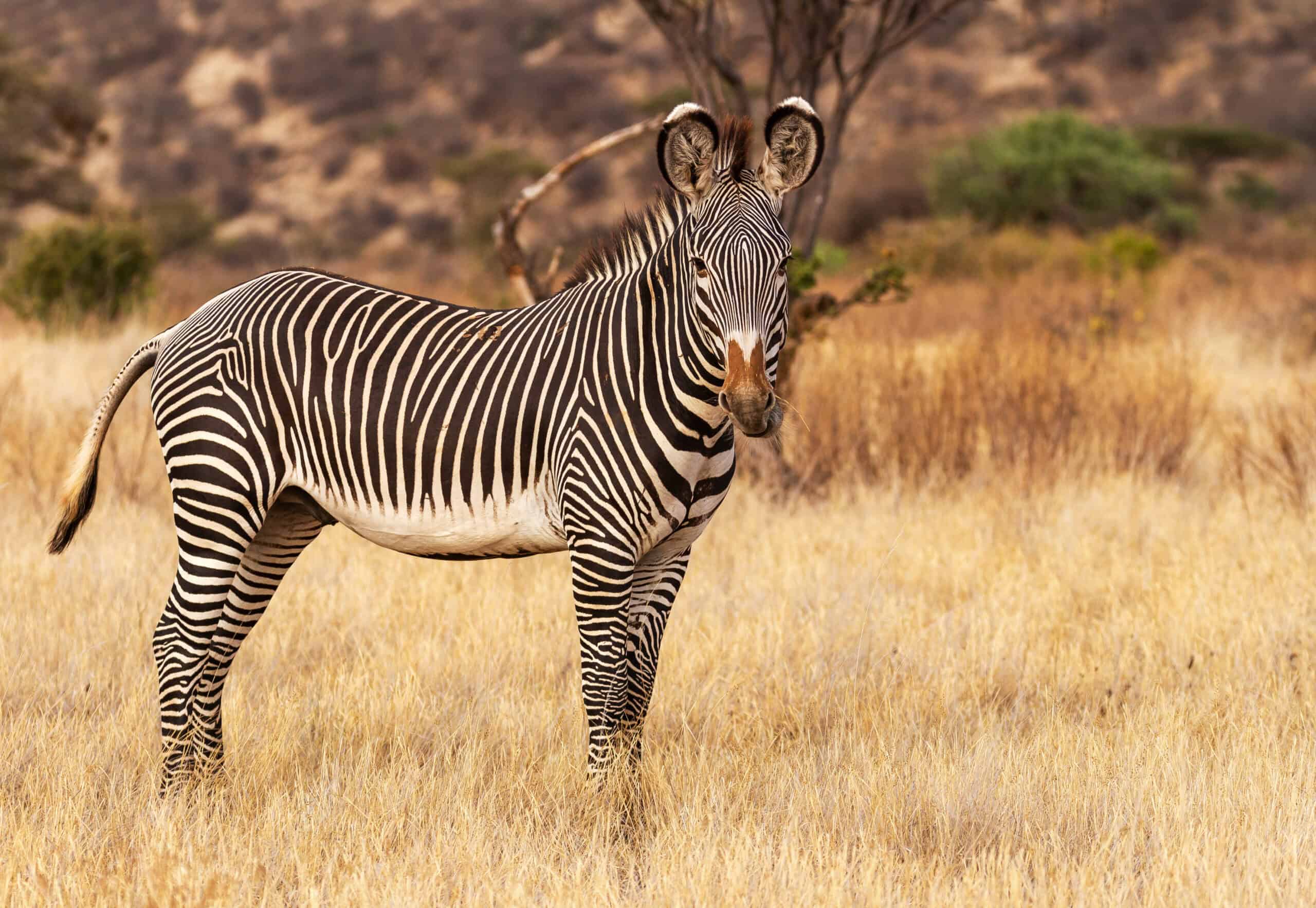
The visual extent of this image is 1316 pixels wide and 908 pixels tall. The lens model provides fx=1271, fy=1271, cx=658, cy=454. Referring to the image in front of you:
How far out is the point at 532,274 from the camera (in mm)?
7160

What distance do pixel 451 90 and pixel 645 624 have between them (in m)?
45.1

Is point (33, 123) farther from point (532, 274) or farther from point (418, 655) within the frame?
point (418, 655)

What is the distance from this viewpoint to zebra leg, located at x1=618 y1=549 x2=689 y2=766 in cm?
389

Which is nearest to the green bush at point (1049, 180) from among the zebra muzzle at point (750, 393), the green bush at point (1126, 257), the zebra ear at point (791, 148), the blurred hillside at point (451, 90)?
the blurred hillside at point (451, 90)

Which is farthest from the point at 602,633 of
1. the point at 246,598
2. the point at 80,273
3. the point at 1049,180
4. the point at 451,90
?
the point at 451,90

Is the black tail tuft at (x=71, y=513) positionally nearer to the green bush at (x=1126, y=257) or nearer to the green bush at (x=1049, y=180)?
the green bush at (x=1126, y=257)

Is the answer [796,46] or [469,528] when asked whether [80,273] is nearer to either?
[796,46]

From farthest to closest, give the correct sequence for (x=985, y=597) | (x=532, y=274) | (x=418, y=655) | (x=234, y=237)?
(x=234, y=237)
(x=532, y=274)
(x=985, y=597)
(x=418, y=655)

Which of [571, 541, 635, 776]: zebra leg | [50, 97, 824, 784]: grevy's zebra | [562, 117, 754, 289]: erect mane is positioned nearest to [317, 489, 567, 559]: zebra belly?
[50, 97, 824, 784]: grevy's zebra

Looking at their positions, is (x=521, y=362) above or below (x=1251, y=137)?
above

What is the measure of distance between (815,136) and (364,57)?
157 ft

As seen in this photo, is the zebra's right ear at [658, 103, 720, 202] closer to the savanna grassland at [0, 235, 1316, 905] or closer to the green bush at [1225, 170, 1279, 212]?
the savanna grassland at [0, 235, 1316, 905]

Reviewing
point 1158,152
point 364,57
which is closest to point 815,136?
point 1158,152

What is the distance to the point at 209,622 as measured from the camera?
390 centimetres
